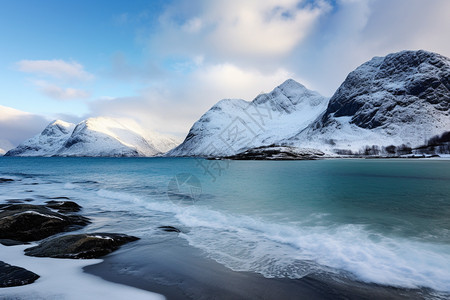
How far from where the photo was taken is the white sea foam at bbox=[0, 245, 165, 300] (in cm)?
516

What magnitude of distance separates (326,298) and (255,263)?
2588mm

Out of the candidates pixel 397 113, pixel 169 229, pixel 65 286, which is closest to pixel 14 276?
pixel 65 286

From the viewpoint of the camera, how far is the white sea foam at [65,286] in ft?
16.9

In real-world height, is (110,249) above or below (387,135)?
below

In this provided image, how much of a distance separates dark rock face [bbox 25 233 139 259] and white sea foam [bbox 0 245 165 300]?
0.41 m

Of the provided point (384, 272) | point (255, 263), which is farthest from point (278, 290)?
point (384, 272)

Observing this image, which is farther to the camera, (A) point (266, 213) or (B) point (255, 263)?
(A) point (266, 213)

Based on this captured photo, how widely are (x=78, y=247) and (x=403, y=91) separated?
217m

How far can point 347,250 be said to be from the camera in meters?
8.90

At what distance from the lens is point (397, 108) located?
546 ft

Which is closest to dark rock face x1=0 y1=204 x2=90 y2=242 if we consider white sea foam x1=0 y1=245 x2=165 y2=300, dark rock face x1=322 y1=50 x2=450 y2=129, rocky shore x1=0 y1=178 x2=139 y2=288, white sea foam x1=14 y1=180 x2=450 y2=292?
rocky shore x1=0 y1=178 x2=139 y2=288

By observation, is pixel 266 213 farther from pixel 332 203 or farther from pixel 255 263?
pixel 255 263

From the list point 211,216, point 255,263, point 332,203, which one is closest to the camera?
point 255,263

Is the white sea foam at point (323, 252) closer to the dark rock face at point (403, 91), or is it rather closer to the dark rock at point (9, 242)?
the dark rock at point (9, 242)
